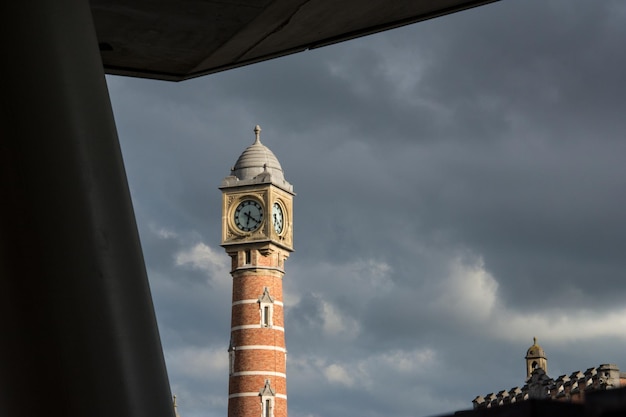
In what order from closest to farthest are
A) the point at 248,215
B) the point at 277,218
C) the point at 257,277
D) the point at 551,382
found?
the point at 551,382
the point at 257,277
the point at 248,215
the point at 277,218

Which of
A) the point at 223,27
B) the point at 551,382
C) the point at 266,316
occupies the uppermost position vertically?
the point at 266,316

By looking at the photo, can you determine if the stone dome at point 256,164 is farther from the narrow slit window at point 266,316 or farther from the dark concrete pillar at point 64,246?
the dark concrete pillar at point 64,246

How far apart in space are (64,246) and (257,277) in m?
55.8

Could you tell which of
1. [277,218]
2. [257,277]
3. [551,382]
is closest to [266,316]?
[257,277]

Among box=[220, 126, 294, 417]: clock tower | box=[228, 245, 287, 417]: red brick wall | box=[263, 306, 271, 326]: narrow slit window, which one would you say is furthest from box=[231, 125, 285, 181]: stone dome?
box=[263, 306, 271, 326]: narrow slit window

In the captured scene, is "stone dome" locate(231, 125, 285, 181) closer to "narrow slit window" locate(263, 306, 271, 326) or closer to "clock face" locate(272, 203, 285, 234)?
"clock face" locate(272, 203, 285, 234)

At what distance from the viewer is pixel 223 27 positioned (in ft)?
32.3

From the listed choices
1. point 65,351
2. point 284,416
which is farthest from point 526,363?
point 65,351

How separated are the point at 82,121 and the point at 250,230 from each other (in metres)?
56.0

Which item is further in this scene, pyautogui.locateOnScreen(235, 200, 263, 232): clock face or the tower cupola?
pyautogui.locateOnScreen(235, 200, 263, 232): clock face

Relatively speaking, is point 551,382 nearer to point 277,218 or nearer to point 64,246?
point 277,218

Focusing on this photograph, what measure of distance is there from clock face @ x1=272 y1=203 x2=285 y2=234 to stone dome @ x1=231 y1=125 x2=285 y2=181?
1.49m

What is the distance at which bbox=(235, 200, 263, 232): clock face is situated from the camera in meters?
62.7

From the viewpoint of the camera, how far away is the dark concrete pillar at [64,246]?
625 centimetres
